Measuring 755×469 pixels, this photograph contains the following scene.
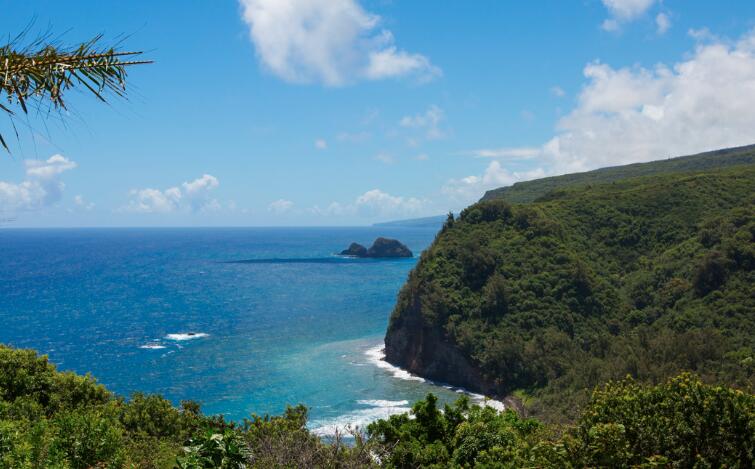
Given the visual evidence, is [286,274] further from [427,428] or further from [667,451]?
[667,451]

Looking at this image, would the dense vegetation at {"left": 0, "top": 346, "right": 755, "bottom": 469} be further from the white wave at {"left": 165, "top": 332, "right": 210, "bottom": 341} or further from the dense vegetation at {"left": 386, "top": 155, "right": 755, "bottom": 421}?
the white wave at {"left": 165, "top": 332, "right": 210, "bottom": 341}

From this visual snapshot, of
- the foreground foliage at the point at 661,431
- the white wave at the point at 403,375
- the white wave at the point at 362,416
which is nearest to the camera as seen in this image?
the foreground foliage at the point at 661,431

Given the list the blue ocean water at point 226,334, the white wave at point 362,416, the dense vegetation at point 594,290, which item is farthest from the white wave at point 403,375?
the white wave at point 362,416

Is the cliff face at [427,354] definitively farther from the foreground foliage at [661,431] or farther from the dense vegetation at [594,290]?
the foreground foliage at [661,431]

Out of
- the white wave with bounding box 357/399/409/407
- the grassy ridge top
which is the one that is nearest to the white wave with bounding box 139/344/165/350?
the white wave with bounding box 357/399/409/407

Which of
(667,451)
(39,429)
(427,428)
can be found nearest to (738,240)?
(427,428)

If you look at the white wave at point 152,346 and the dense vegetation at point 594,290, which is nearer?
the dense vegetation at point 594,290

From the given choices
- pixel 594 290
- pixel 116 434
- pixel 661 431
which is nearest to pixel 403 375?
pixel 594 290
